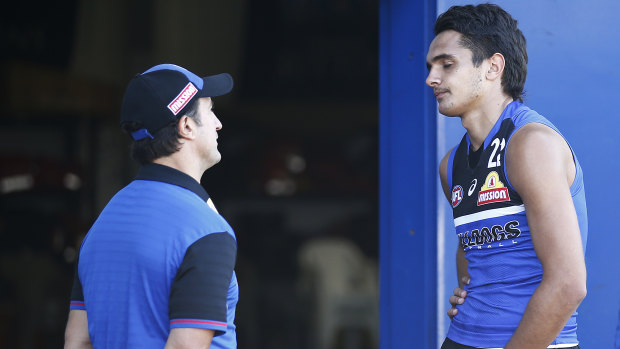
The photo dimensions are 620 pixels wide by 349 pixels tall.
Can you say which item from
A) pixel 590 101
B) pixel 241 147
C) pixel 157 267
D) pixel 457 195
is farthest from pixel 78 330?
pixel 241 147

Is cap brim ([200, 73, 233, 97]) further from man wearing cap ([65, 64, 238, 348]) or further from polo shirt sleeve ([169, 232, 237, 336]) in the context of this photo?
polo shirt sleeve ([169, 232, 237, 336])

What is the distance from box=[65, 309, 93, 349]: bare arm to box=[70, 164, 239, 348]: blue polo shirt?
0.12 m

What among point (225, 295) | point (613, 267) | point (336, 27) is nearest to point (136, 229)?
point (225, 295)

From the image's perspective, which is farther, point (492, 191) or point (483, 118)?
point (483, 118)

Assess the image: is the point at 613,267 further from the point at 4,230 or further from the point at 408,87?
the point at 4,230

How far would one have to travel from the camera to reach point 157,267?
4.75ft

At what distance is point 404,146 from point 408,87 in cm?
20

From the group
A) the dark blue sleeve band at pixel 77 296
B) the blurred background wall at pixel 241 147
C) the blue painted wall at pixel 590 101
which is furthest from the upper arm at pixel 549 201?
the blurred background wall at pixel 241 147

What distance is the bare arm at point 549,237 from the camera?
5.03 ft

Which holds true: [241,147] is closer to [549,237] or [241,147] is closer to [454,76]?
[454,76]

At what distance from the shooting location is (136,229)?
149 cm

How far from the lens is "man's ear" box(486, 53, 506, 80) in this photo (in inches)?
72.1

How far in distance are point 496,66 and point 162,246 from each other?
3.12 feet

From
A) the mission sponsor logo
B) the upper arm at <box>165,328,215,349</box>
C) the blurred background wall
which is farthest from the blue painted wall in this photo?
the blurred background wall
